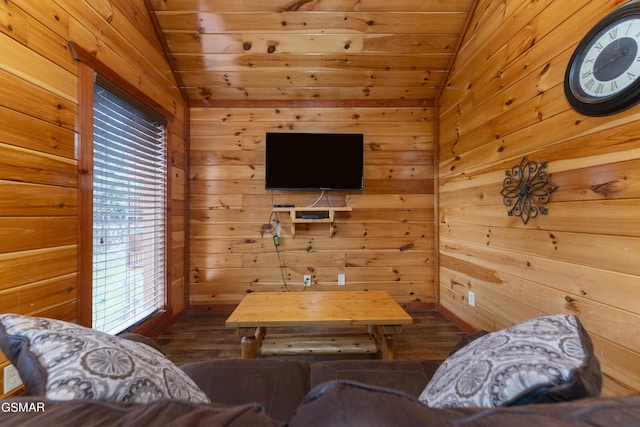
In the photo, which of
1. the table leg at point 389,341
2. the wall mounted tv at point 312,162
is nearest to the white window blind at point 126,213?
the wall mounted tv at point 312,162

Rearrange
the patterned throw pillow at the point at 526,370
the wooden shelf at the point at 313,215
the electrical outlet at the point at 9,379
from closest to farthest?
the patterned throw pillow at the point at 526,370 → the electrical outlet at the point at 9,379 → the wooden shelf at the point at 313,215

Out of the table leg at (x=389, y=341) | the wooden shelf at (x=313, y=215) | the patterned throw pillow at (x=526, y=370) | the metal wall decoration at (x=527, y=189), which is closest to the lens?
the patterned throw pillow at (x=526, y=370)

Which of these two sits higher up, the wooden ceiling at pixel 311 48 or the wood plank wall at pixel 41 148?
the wooden ceiling at pixel 311 48

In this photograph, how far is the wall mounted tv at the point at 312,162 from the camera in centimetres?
278

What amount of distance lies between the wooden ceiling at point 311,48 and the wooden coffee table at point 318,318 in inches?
85.9

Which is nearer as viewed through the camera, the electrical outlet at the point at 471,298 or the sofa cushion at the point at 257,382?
the sofa cushion at the point at 257,382

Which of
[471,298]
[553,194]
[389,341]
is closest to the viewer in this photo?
[553,194]

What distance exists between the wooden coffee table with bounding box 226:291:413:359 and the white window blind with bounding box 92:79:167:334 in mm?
953

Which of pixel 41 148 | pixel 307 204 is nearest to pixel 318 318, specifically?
pixel 307 204

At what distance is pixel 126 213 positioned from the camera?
202cm

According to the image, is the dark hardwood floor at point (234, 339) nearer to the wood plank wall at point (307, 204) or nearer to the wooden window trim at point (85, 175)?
the wood plank wall at point (307, 204)

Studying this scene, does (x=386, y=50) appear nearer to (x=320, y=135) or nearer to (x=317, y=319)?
(x=320, y=135)

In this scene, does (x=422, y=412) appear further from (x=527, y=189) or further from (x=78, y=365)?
(x=527, y=189)

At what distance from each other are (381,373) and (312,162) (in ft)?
7.01
